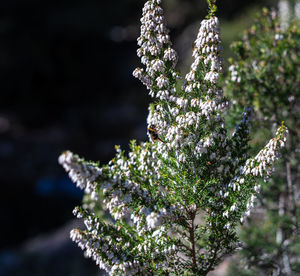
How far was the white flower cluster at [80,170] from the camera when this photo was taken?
338 cm

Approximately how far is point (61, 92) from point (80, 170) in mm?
31537

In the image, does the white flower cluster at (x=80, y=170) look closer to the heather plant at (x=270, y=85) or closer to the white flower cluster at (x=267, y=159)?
the white flower cluster at (x=267, y=159)

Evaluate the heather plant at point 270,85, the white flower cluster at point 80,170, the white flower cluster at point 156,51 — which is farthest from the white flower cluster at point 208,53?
the heather plant at point 270,85

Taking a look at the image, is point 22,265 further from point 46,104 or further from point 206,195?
point 46,104

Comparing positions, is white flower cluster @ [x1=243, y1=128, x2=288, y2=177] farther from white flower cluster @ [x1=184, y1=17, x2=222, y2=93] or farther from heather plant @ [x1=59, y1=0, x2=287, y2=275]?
white flower cluster @ [x1=184, y1=17, x2=222, y2=93]

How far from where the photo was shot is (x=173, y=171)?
438cm

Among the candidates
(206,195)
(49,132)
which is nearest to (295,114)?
(206,195)

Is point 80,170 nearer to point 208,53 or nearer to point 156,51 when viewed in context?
point 156,51

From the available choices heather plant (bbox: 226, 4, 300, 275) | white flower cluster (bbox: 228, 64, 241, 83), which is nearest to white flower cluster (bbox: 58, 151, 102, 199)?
white flower cluster (bbox: 228, 64, 241, 83)

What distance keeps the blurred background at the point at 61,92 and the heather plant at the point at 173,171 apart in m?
14.4

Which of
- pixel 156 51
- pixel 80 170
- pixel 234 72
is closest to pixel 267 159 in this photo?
pixel 156 51

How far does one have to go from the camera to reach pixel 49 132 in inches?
1164

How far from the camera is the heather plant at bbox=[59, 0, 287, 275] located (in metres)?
3.91

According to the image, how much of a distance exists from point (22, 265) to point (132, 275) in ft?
44.5
